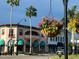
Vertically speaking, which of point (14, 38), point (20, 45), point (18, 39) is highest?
point (14, 38)

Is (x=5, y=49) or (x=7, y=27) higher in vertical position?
(x=7, y=27)

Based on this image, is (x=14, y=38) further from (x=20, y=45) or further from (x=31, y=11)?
(x=31, y=11)

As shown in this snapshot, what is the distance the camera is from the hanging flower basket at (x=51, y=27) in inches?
709

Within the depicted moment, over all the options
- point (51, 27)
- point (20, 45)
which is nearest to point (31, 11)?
point (20, 45)

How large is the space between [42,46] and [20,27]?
46.8ft

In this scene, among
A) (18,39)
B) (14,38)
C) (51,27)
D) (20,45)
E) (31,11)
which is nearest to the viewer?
(51,27)

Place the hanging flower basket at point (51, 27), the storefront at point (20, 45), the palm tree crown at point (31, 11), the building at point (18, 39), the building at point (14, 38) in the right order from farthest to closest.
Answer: the palm tree crown at point (31, 11)
the storefront at point (20, 45)
the building at point (18, 39)
the building at point (14, 38)
the hanging flower basket at point (51, 27)

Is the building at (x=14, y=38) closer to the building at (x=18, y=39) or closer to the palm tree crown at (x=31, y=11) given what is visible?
the building at (x=18, y=39)

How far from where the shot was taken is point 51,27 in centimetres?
1842

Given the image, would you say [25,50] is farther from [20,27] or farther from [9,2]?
[9,2]

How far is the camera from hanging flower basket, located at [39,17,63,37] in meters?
18.0

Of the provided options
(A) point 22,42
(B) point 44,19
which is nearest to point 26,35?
(A) point 22,42

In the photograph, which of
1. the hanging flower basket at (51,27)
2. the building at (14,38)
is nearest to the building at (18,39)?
the building at (14,38)

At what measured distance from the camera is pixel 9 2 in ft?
345
